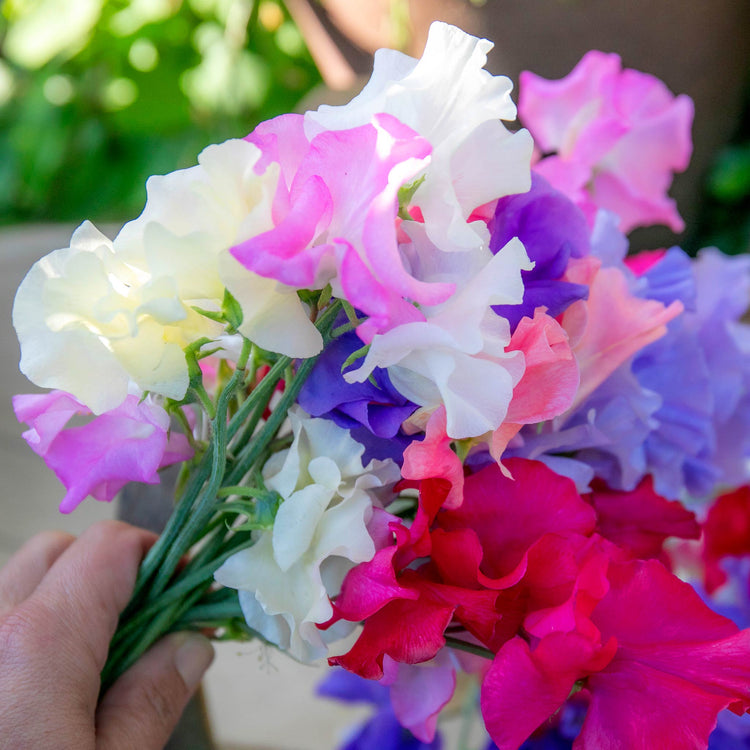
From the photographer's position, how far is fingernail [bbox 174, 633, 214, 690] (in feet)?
1.20

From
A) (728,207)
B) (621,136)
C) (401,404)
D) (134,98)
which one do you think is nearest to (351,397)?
(401,404)

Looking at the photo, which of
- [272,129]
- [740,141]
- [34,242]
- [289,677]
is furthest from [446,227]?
[740,141]

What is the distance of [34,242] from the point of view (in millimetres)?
705

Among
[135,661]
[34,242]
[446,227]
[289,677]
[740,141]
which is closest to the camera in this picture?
[446,227]

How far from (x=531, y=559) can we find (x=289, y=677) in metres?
0.61

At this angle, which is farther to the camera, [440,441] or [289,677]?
[289,677]

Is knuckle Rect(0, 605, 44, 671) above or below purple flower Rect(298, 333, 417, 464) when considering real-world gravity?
below

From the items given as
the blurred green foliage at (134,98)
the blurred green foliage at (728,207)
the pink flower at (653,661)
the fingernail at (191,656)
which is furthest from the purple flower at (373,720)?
the blurred green foliage at (728,207)

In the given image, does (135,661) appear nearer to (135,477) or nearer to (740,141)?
(135,477)

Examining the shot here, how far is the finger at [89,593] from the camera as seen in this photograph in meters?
0.32

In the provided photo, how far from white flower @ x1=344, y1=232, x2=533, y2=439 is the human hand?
0.56 ft

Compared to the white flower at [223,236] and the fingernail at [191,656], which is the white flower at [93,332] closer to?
the white flower at [223,236]

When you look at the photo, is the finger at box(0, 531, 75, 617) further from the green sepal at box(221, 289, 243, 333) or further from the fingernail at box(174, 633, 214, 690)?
the green sepal at box(221, 289, 243, 333)

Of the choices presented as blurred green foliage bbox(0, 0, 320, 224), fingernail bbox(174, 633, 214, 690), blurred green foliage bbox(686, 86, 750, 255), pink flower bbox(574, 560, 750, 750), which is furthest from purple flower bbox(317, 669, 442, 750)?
blurred green foliage bbox(686, 86, 750, 255)
